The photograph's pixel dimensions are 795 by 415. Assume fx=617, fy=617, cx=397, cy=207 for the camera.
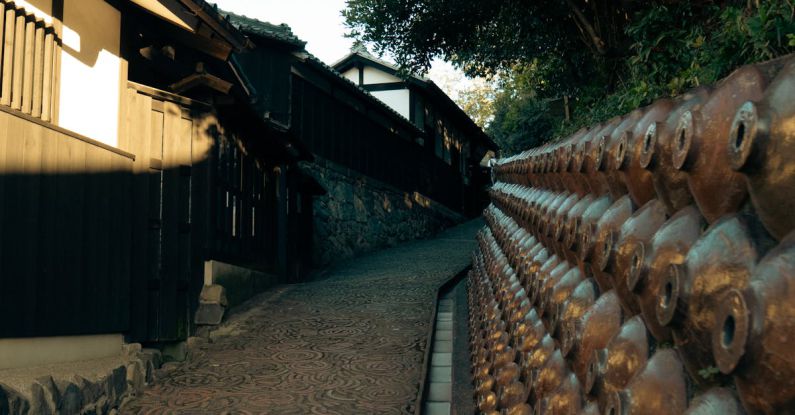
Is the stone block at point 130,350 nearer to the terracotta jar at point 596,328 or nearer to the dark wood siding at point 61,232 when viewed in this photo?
the dark wood siding at point 61,232

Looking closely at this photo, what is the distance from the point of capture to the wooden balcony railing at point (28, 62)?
4910 millimetres

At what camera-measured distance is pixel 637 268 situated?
1290mm

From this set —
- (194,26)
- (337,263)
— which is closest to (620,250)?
(194,26)

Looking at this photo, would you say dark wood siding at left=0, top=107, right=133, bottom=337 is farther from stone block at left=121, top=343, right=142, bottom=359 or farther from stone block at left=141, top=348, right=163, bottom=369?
stone block at left=141, top=348, right=163, bottom=369

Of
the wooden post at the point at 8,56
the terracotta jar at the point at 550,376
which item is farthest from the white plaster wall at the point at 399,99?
the terracotta jar at the point at 550,376

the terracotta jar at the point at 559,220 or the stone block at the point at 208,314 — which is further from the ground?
the terracotta jar at the point at 559,220

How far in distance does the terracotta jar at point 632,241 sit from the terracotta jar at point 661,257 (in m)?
0.05

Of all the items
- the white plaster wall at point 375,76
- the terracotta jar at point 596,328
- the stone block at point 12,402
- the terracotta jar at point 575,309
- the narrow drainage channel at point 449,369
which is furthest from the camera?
the white plaster wall at point 375,76

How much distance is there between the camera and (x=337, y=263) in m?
16.5

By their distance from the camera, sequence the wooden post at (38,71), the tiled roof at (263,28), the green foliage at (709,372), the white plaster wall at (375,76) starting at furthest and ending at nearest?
the white plaster wall at (375,76), the tiled roof at (263,28), the wooden post at (38,71), the green foliage at (709,372)

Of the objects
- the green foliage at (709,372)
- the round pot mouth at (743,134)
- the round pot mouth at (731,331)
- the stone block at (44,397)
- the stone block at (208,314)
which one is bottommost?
the stone block at (44,397)

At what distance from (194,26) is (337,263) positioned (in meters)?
10.3

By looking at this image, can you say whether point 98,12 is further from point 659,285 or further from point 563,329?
point 659,285

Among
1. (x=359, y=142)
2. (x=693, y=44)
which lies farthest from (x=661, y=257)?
(x=359, y=142)
